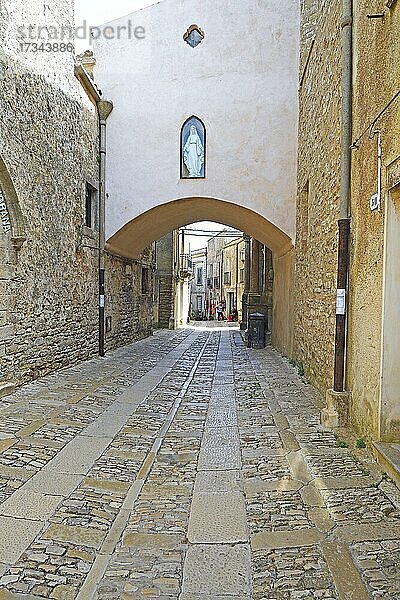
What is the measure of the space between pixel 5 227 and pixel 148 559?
526cm

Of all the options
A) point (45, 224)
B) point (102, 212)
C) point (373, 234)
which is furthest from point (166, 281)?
point (373, 234)

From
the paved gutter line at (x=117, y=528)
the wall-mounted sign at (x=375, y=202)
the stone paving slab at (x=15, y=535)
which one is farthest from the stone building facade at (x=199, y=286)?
the stone paving slab at (x=15, y=535)

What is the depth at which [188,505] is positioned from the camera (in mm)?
3715

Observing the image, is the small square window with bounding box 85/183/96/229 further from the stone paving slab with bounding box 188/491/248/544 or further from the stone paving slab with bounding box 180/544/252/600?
the stone paving slab with bounding box 180/544/252/600

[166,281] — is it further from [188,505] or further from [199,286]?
[199,286]

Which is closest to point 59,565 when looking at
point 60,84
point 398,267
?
point 398,267

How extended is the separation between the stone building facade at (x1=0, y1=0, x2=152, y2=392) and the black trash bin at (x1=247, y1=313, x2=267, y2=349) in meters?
4.56

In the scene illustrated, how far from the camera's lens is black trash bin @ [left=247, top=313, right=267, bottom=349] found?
14.5 m

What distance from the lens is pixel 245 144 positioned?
11.4 metres

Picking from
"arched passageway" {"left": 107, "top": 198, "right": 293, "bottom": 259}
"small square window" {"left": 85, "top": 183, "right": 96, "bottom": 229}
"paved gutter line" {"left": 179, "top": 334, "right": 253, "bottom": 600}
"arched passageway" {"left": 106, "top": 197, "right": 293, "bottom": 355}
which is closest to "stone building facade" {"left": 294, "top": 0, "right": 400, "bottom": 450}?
"paved gutter line" {"left": 179, "top": 334, "right": 253, "bottom": 600}

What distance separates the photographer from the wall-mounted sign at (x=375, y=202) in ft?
14.9

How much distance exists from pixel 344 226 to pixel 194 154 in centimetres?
645

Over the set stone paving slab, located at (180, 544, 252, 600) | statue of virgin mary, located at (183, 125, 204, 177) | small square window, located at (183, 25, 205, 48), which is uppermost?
small square window, located at (183, 25, 205, 48)

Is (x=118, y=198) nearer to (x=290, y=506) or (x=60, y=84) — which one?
(x=60, y=84)
